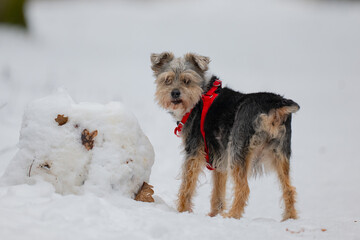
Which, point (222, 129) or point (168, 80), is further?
point (168, 80)

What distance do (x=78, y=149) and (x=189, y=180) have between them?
1452 millimetres

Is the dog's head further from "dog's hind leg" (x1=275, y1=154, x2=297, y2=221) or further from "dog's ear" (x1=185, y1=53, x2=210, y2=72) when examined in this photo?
"dog's hind leg" (x1=275, y1=154, x2=297, y2=221)

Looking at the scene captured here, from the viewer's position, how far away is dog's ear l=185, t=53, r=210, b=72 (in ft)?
18.2

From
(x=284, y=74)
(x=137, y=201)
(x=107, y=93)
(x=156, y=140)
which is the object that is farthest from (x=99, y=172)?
(x=284, y=74)

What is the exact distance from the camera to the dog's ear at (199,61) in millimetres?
5555

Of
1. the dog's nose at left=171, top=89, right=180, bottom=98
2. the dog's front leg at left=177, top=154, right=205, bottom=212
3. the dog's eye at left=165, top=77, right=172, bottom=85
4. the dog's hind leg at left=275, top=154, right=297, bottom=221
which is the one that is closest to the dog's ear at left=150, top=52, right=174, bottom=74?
the dog's eye at left=165, top=77, right=172, bottom=85

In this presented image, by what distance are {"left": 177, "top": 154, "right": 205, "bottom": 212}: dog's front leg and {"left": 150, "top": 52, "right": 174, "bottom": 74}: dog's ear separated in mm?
1437

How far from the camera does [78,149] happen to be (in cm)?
448

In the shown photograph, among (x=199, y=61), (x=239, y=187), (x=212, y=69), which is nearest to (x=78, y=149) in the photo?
(x=239, y=187)

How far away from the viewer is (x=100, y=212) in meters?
3.85

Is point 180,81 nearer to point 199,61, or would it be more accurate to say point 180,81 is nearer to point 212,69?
point 199,61

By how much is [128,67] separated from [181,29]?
28.3 ft

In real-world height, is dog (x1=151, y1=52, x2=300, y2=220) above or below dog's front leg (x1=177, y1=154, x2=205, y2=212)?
above

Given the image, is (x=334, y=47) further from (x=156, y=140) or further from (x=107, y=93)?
(x=156, y=140)
